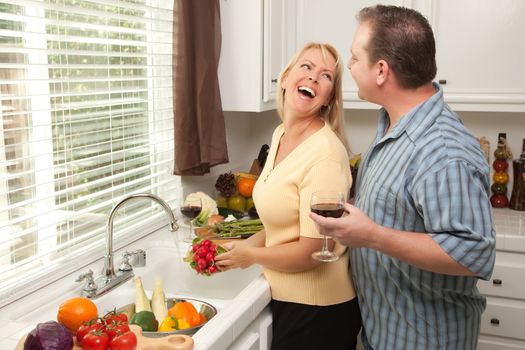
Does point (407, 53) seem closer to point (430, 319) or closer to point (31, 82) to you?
point (430, 319)

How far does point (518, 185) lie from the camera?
291 centimetres

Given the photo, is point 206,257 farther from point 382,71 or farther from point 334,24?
point 334,24

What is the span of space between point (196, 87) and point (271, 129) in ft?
3.29

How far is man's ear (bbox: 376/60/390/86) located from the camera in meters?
1.50

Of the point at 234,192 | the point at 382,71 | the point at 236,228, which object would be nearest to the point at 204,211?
the point at 236,228

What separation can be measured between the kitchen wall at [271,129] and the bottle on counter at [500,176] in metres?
0.07

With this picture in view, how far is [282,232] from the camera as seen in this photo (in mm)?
1769

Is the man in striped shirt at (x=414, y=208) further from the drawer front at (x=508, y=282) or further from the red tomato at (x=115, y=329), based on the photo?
the drawer front at (x=508, y=282)

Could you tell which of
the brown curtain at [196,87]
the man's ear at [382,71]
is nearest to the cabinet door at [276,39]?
the brown curtain at [196,87]

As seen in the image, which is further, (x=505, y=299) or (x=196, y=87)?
(x=505, y=299)

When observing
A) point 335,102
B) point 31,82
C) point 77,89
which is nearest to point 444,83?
point 335,102

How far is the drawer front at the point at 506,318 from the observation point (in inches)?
102

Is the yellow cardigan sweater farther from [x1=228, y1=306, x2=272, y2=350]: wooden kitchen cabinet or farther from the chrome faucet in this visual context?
the chrome faucet

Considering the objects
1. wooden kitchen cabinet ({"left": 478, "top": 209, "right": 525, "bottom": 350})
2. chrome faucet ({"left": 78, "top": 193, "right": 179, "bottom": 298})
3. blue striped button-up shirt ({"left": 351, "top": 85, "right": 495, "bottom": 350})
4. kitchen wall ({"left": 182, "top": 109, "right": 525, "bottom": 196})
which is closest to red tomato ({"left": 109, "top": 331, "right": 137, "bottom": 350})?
chrome faucet ({"left": 78, "top": 193, "right": 179, "bottom": 298})
